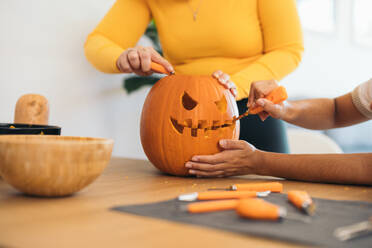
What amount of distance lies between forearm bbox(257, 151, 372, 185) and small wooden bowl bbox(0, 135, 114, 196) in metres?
0.47

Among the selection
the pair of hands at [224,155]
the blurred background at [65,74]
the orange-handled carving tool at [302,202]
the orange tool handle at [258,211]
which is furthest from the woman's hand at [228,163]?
the blurred background at [65,74]

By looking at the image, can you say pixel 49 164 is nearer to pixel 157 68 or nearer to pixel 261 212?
pixel 261 212

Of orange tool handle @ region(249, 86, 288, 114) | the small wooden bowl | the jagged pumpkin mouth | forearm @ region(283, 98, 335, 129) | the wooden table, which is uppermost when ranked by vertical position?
orange tool handle @ region(249, 86, 288, 114)

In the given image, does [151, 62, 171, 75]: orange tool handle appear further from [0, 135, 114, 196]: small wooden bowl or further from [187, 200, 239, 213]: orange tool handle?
[187, 200, 239, 213]: orange tool handle

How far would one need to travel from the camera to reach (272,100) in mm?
990

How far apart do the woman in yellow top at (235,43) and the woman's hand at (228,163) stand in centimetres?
27

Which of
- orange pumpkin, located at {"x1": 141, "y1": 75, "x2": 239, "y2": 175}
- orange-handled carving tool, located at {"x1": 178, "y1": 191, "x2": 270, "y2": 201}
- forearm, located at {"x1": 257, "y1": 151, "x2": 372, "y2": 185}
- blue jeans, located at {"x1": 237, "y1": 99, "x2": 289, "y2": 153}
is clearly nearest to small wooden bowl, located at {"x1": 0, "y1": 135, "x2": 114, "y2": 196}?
orange-handled carving tool, located at {"x1": 178, "y1": 191, "x2": 270, "y2": 201}

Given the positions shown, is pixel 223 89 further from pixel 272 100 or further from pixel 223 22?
pixel 223 22

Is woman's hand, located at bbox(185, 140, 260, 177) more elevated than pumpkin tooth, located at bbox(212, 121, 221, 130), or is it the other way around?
pumpkin tooth, located at bbox(212, 121, 221, 130)

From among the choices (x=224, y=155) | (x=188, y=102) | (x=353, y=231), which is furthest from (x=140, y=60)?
(x=353, y=231)

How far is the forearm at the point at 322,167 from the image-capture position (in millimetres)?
811

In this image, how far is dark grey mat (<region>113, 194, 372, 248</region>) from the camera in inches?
15.5

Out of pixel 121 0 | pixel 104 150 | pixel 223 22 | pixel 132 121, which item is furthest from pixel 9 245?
pixel 132 121

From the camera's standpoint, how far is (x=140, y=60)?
996mm
